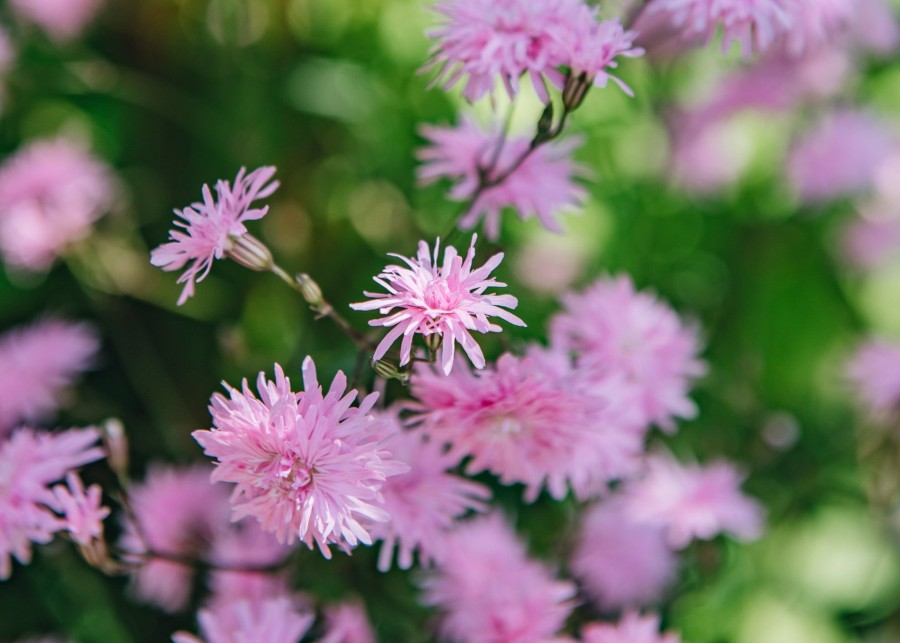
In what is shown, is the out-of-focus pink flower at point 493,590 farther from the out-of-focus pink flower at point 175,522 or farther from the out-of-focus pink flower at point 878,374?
the out-of-focus pink flower at point 878,374

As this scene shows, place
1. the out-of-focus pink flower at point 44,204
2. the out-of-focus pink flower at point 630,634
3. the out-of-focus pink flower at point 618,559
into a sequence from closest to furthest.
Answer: the out-of-focus pink flower at point 630,634 → the out-of-focus pink flower at point 618,559 → the out-of-focus pink flower at point 44,204

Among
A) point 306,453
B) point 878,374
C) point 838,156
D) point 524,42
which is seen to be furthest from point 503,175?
point 838,156

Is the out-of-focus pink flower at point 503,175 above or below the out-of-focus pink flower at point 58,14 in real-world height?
below

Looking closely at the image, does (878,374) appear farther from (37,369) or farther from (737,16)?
(37,369)

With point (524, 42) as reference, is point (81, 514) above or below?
below

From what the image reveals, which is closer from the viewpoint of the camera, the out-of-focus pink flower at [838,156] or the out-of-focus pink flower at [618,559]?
the out-of-focus pink flower at [618,559]

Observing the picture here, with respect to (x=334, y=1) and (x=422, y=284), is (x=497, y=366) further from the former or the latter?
(x=334, y=1)

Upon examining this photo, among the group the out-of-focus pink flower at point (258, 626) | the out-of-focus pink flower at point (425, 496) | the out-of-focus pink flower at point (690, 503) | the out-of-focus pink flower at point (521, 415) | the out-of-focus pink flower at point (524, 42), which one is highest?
the out-of-focus pink flower at point (524, 42)

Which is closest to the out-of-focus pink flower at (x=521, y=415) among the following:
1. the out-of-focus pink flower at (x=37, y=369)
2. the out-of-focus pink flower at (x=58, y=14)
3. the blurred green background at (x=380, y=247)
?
the blurred green background at (x=380, y=247)

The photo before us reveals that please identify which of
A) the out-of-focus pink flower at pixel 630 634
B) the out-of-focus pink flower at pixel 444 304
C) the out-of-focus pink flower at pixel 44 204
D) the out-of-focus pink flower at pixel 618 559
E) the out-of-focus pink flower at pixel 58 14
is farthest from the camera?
the out-of-focus pink flower at pixel 58 14
